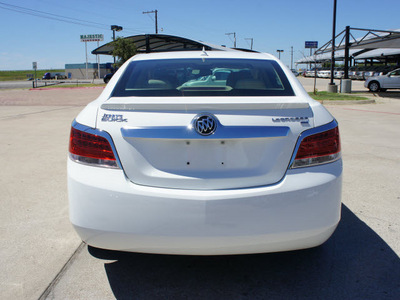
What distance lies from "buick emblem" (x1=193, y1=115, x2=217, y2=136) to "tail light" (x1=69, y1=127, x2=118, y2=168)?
562 mm

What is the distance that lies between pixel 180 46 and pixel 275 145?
19.1m

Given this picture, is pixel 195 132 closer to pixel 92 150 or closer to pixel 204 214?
pixel 204 214

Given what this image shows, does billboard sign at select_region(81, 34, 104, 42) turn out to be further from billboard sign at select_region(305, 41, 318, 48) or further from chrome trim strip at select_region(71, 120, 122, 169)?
chrome trim strip at select_region(71, 120, 122, 169)

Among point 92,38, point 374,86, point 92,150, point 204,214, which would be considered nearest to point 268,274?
point 204,214

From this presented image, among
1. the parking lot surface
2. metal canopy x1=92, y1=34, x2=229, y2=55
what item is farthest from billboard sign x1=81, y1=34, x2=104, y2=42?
the parking lot surface

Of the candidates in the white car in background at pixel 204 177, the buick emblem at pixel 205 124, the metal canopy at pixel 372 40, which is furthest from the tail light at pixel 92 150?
the metal canopy at pixel 372 40

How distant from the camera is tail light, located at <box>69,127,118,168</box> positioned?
242 cm

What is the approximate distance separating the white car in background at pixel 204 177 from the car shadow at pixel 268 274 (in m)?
0.45

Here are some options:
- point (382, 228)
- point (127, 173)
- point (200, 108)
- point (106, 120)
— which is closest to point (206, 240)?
point (127, 173)

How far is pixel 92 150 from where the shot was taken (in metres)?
2.47

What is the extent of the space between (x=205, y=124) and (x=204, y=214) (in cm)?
54

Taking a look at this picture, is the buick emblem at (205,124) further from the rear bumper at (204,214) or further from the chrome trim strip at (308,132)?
the chrome trim strip at (308,132)

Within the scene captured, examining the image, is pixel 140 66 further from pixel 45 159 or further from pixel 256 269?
pixel 45 159

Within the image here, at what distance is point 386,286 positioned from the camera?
2.74m
